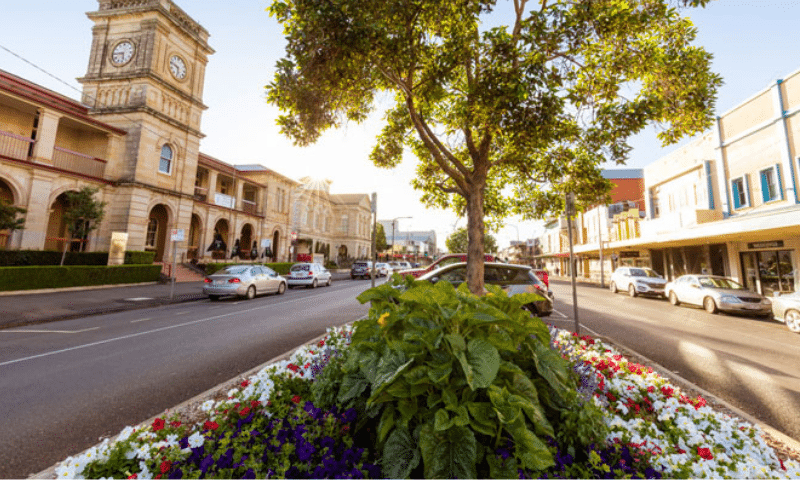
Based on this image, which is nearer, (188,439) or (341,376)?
(188,439)

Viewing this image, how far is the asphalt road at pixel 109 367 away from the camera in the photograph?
10.5ft

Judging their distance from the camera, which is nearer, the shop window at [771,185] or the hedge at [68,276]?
the hedge at [68,276]

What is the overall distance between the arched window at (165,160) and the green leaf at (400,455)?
26.0 metres

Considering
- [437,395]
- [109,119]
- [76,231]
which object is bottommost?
[437,395]

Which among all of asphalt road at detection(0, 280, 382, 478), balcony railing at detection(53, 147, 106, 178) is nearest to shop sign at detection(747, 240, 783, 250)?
asphalt road at detection(0, 280, 382, 478)

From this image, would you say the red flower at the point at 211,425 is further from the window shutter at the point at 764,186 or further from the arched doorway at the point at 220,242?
the arched doorway at the point at 220,242

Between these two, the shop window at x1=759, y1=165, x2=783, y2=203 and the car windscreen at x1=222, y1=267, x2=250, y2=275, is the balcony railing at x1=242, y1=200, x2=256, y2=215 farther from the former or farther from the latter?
the shop window at x1=759, y1=165, x2=783, y2=203

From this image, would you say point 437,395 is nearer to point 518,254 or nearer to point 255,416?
point 255,416

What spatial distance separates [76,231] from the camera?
1609 cm

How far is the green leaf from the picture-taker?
63.7 inches

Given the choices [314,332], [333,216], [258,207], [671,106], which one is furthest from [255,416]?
[333,216]

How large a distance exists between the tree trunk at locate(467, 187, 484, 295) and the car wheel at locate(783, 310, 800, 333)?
1046 centimetres

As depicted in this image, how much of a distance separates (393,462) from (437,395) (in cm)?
40

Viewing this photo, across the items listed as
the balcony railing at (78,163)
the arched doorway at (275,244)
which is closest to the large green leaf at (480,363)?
the balcony railing at (78,163)
